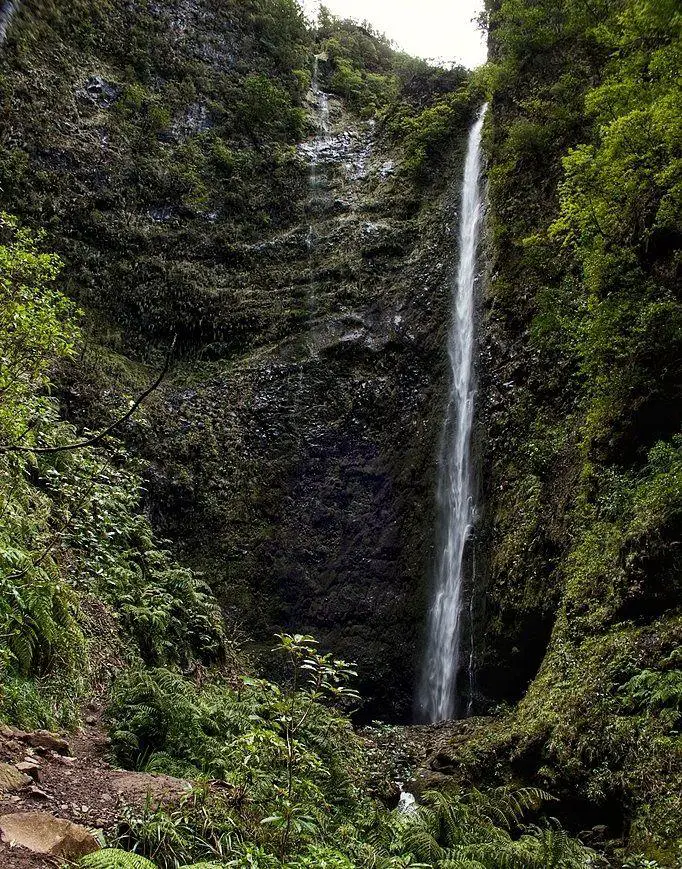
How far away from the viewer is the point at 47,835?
2.78 m

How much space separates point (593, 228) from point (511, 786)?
7191mm

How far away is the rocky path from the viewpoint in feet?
8.88

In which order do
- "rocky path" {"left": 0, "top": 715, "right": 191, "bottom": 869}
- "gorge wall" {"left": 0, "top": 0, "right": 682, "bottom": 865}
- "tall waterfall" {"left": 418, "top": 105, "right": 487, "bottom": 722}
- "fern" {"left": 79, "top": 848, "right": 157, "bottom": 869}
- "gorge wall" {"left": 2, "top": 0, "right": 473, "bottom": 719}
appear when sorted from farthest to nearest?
"gorge wall" {"left": 2, "top": 0, "right": 473, "bottom": 719} → "tall waterfall" {"left": 418, "top": 105, "right": 487, "bottom": 722} → "gorge wall" {"left": 0, "top": 0, "right": 682, "bottom": 865} → "rocky path" {"left": 0, "top": 715, "right": 191, "bottom": 869} → "fern" {"left": 79, "top": 848, "right": 157, "bottom": 869}

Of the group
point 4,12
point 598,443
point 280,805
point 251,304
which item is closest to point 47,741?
point 280,805

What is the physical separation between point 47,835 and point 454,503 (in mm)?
9936

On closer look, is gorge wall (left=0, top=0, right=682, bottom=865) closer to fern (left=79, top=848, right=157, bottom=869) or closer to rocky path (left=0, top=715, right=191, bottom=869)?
rocky path (left=0, top=715, right=191, bottom=869)

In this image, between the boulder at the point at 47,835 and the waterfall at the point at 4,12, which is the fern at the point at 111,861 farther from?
the waterfall at the point at 4,12

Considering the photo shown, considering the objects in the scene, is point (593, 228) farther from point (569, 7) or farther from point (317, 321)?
point (317, 321)

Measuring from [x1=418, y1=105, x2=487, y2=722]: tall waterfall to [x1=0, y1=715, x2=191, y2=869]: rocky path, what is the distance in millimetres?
7456

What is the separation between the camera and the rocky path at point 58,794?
8.88ft

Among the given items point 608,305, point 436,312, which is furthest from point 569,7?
point 608,305

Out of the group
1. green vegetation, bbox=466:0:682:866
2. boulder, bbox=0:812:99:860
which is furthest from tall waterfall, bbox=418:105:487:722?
boulder, bbox=0:812:99:860

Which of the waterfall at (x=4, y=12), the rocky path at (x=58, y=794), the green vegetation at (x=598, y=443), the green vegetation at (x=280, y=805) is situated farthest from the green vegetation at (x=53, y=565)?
the green vegetation at (x=598, y=443)

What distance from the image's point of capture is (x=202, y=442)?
44.9ft
